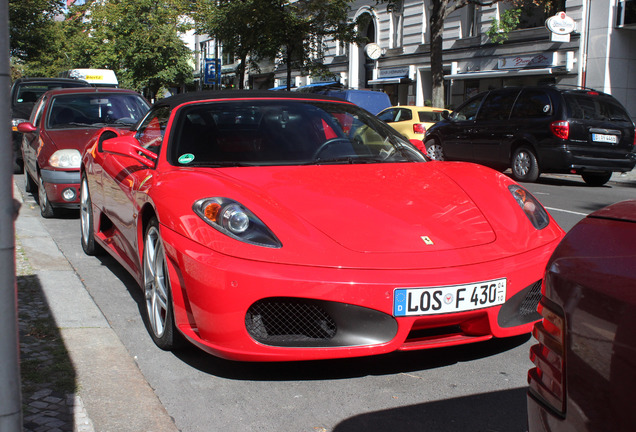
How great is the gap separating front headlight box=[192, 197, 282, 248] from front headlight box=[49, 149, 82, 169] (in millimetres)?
4892

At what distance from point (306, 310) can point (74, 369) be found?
44.9 inches

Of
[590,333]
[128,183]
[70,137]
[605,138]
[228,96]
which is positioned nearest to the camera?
[590,333]

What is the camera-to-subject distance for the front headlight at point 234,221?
3373mm

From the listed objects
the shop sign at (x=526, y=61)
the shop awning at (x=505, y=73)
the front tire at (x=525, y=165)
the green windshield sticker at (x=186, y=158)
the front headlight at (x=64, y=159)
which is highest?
the shop sign at (x=526, y=61)

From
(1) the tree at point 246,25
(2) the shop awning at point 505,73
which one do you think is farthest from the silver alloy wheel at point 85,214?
(1) the tree at point 246,25

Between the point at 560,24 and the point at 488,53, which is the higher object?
the point at 560,24

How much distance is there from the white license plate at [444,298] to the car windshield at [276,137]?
55.6 inches

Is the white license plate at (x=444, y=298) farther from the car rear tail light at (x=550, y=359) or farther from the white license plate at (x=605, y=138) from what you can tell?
the white license plate at (x=605, y=138)

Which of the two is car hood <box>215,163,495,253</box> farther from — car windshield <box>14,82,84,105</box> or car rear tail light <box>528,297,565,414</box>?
car windshield <box>14,82,84,105</box>

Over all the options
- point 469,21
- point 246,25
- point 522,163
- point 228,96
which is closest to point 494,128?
point 522,163

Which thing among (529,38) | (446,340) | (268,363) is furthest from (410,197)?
(529,38)

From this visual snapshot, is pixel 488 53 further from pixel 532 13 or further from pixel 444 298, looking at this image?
pixel 444 298

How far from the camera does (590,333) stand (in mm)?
1578

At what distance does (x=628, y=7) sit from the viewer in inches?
859
